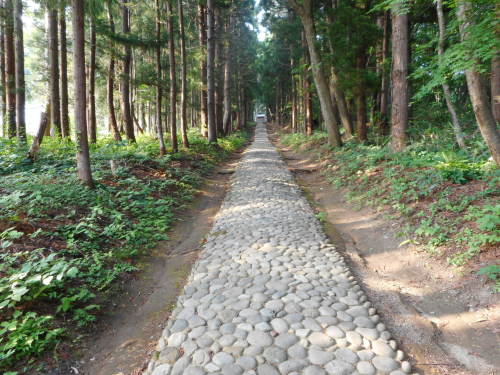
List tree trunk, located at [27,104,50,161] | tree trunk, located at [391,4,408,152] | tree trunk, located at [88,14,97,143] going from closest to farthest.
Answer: tree trunk, located at [27,104,50,161], tree trunk, located at [391,4,408,152], tree trunk, located at [88,14,97,143]

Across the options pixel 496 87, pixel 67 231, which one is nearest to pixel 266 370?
pixel 67 231

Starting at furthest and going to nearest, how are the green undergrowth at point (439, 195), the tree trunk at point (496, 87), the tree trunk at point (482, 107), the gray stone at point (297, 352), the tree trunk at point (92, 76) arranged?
the tree trunk at point (92, 76) < the tree trunk at point (496, 87) < the tree trunk at point (482, 107) < the green undergrowth at point (439, 195) < the gray stone at point (297, 352)

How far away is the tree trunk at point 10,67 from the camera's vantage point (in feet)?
36.7

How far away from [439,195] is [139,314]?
5.78 m

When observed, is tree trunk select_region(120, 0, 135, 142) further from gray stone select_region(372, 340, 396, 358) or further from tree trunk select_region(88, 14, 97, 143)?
gray stone select_region(372, 340, 396, 358)

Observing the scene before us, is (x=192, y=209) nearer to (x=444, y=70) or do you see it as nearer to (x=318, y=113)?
(x=444, y=70)

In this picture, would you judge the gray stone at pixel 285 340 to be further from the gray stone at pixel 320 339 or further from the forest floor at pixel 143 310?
the forest floor at pixel 143 310

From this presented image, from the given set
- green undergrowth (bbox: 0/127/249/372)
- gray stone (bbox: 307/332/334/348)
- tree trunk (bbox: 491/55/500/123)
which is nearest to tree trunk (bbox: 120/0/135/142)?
green undergrowth (bbox: 0/127/249/372)

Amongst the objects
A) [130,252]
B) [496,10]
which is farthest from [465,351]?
[496,10]

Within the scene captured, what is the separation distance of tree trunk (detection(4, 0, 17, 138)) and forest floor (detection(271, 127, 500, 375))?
11.9m

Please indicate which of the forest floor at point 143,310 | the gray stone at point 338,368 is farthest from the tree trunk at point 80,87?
the gray stone at point 338,368

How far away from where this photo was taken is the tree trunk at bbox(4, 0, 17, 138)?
11.2m

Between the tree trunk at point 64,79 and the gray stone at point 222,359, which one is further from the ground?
the tree trunk at point 64,79

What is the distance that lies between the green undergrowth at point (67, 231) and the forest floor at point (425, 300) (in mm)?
3709
